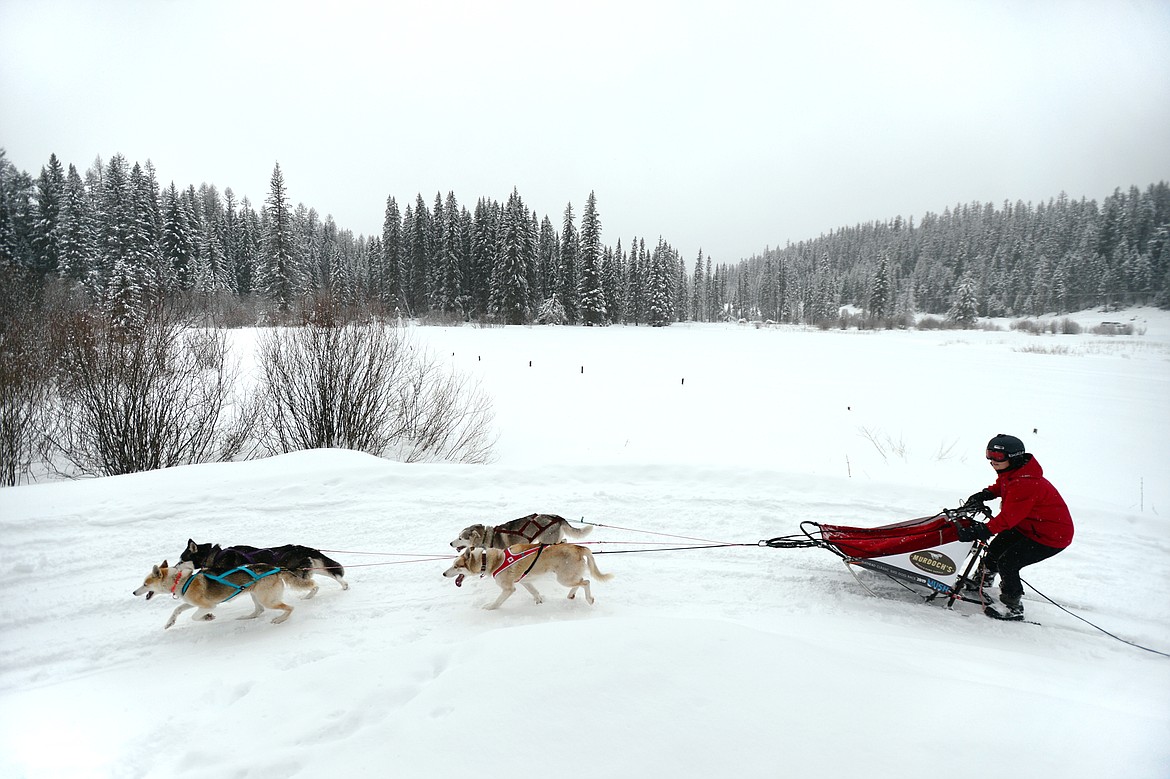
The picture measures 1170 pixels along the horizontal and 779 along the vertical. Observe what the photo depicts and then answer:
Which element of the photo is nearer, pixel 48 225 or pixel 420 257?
pixel 48 225

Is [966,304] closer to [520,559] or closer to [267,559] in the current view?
[520,559]

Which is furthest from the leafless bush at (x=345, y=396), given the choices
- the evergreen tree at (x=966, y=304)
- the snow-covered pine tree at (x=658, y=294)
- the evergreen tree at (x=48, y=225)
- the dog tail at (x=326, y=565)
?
the evergreen tree at (x=966, y=304)

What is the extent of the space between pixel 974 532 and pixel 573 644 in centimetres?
381

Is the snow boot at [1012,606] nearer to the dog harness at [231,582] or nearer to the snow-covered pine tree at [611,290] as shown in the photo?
the dog harness at [231,582]

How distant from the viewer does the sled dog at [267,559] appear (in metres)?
3.92

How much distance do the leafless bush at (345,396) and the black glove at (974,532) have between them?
939 centimetres

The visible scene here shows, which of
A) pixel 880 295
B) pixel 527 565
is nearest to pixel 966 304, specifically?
pixel 880 295

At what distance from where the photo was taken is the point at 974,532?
4.32 metres

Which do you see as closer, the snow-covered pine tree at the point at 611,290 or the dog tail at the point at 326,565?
the dog tail at the point at 326,565

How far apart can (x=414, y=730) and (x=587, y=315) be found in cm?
5372

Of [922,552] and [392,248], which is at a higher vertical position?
[392,248]

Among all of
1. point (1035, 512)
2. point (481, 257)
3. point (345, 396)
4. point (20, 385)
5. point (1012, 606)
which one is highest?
point (481, 257)

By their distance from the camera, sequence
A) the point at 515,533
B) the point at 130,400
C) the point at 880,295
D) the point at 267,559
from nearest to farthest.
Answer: the point at 267,559, the point at 515,533, the point at 130,400, the point at 880,295

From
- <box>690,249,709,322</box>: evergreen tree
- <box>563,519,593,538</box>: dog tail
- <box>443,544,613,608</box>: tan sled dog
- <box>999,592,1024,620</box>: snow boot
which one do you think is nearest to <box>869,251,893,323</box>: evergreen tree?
<box>690,249,709,322</box>: evergreen tree
